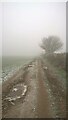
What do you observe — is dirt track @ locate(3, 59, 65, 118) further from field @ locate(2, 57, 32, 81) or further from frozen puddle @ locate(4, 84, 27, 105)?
field @ locate(2, 57, 32, 81)

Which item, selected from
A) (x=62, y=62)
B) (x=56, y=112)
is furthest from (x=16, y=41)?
(x=56, y=112)

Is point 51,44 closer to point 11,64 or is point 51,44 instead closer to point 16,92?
point 11,64

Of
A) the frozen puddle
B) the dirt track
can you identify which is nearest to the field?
the dirt track

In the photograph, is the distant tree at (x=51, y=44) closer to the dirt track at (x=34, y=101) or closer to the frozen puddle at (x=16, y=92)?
the dirt track at (x=34, y=101)

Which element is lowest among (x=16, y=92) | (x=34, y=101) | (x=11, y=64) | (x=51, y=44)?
(x=34, y=101)

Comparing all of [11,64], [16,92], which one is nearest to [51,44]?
[11,64]

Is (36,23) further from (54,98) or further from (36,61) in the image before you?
(54,98)

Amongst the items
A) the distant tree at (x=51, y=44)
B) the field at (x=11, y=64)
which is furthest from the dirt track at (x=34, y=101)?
the distant tree at (x=51, y=44)
